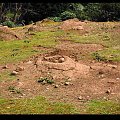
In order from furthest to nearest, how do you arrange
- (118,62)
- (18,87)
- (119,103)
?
(118,62) < (18,87) < (119,103)

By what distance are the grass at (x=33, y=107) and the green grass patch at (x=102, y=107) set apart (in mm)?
315

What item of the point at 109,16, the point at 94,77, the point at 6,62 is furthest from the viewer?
the point at 109,16

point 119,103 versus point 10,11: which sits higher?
point 119,103

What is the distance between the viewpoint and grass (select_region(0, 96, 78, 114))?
630 cm

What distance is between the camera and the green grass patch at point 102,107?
6238 millimetres

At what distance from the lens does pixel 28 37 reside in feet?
48.8

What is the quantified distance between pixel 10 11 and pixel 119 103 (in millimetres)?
27596

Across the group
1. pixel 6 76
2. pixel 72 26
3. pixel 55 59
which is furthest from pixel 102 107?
pixel 72 26

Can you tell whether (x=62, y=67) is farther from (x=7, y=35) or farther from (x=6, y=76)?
(x=7, y=35)

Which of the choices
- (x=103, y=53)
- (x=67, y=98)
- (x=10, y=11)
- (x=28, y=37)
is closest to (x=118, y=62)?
(x=103, y=53)

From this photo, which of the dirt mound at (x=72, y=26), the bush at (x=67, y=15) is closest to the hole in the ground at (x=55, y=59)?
the dirt mound at (x=72, y=26)

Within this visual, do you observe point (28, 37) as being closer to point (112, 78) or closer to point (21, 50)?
point (21, 50)

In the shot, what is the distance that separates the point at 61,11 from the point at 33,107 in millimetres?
22172

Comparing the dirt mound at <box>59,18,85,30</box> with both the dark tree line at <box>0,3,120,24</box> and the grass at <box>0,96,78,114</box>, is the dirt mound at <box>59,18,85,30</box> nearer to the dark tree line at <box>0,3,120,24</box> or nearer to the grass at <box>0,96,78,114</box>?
the dark tree line at <box>0,3,120,24</box>
